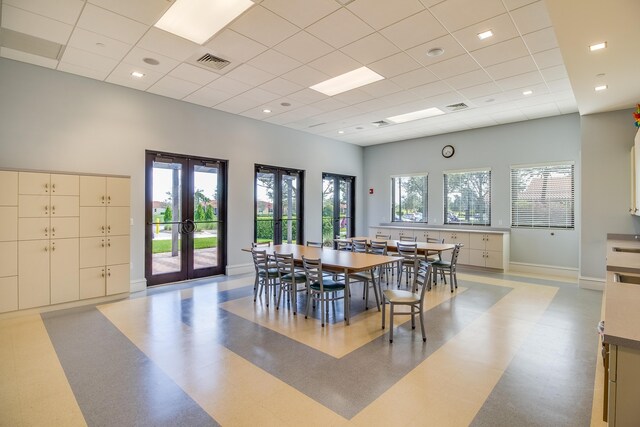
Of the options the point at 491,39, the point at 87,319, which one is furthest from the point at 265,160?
the point at 491,39

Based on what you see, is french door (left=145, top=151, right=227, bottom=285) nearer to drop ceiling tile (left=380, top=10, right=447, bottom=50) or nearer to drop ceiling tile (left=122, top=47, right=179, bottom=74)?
drop ceiling tile (left=122, top=47, right=179, bottom=74)

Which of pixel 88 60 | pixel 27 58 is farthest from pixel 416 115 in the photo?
pixel 27 58

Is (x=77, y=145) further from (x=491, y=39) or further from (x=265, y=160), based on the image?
(x=491, y=39)

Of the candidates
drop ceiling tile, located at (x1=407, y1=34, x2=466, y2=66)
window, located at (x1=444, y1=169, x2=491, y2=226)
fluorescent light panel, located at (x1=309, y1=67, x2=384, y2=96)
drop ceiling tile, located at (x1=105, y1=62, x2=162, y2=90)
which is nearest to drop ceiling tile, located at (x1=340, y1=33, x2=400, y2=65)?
drop ceiling tile, located at (x1=407, y1=34, x2=466, y2=66)

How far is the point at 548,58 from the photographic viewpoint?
4312mm

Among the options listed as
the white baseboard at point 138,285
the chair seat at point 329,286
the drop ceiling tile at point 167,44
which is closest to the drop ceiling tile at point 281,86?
the drop ceiling tile at point 167,44

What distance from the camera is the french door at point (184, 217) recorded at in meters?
6.02

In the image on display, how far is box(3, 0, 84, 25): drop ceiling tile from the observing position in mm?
3229

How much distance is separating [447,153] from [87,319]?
840 centimetres

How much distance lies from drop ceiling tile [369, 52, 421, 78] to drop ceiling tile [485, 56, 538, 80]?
1.12 metres

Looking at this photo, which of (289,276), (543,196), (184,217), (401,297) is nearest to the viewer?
(401,297)

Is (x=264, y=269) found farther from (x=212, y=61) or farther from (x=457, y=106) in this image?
(x=457, y=106)

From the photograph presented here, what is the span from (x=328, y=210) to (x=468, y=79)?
5229 millimetres

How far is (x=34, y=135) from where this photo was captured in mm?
4707
